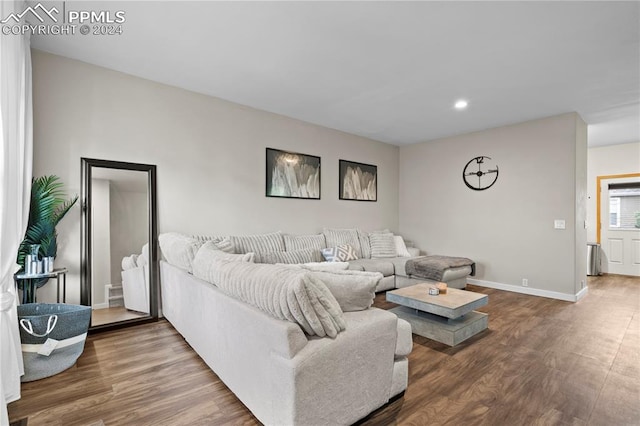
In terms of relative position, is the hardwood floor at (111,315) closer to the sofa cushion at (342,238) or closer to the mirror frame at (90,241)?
the mirror frame at (90,241)

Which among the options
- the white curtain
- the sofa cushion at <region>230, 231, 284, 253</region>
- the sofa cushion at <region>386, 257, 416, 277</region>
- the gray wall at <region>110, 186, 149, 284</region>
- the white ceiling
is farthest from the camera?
the sofa cushion at <region>386, 257, 416, 277</region>

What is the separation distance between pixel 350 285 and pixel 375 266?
3.02 metres

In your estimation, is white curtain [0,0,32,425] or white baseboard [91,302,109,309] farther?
white baseboard [91,302,109,309]

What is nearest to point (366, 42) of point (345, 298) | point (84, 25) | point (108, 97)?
point (345, 298)

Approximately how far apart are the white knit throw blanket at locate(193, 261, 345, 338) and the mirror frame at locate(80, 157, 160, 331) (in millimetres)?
2232

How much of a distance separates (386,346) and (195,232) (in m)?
2.90

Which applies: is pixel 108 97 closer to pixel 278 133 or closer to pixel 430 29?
pixel 278 133

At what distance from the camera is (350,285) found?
1.80 m

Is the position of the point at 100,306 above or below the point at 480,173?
below

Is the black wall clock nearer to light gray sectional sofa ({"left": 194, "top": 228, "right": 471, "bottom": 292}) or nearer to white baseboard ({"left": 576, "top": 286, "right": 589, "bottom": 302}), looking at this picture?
light gray sectional sofa ({"left": 194, "top": 228, "right": 471, "bottom": 292})

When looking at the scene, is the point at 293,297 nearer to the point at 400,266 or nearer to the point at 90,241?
the point at 90,241

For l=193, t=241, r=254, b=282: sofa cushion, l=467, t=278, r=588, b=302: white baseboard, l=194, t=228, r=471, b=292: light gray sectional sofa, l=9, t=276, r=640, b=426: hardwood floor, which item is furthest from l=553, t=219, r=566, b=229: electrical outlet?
l=193, t=241, r=254, b=282: sofa cushion

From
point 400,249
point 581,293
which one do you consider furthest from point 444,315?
point 581,293

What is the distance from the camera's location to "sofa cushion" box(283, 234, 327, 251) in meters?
4.45
